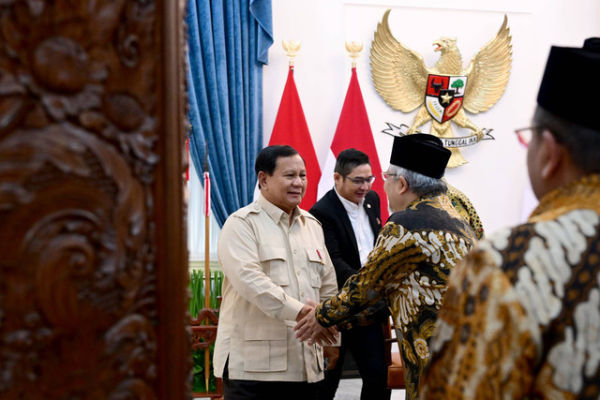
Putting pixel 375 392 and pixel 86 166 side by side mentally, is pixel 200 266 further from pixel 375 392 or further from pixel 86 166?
pixel 86 166

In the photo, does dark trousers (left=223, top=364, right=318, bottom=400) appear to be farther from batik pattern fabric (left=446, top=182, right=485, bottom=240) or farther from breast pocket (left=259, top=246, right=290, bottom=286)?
batik pattern fabric (left=446, top=182, right=485, bottom=240)

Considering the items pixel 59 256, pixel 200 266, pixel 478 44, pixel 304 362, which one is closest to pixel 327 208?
pixel 304 362

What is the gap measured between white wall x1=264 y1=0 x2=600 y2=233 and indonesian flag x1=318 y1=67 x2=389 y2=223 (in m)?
0.16

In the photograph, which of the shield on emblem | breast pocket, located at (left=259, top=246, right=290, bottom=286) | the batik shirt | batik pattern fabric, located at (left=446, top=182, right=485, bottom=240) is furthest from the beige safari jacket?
the shield on emblem

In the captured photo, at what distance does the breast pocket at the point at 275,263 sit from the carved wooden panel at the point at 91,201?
1.57m

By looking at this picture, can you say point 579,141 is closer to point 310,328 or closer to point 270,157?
point 310,328

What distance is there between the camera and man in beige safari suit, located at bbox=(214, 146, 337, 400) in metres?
2.34

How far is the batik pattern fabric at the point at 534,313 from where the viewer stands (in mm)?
897

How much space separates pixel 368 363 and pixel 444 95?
133 inches

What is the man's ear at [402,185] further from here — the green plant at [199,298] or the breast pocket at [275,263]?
the green plant at [199,298]

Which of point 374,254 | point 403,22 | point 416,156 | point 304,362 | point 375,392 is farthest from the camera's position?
point 403,22

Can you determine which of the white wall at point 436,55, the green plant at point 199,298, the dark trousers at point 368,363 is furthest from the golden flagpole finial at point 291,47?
the dark trousers at point 368,363

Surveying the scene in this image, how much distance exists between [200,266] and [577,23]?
452cm

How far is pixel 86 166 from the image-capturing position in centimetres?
79
